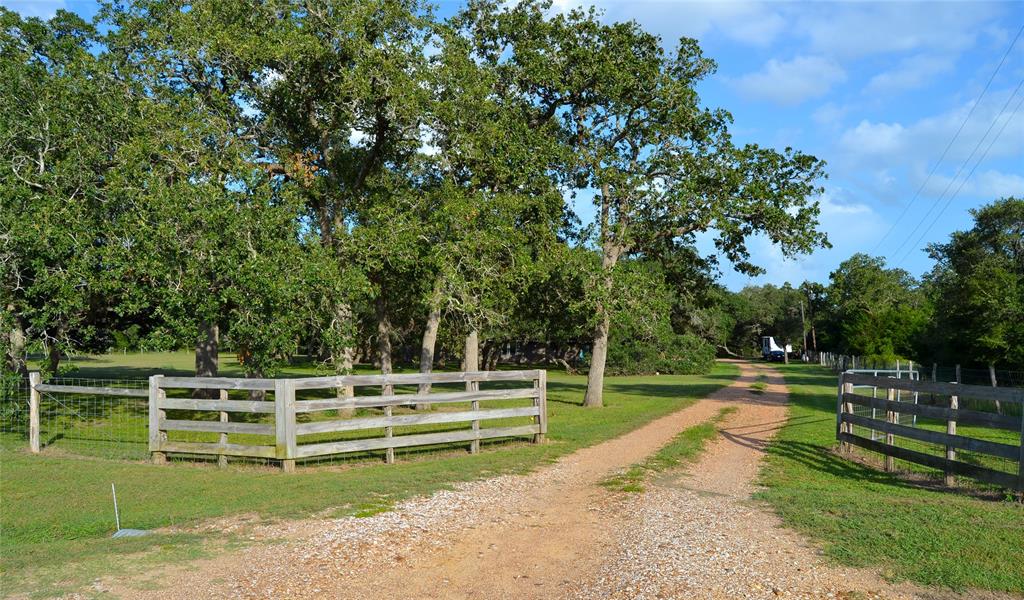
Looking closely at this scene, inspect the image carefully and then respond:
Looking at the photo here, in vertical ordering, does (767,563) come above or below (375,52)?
below

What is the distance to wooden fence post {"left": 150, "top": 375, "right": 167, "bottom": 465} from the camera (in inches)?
464

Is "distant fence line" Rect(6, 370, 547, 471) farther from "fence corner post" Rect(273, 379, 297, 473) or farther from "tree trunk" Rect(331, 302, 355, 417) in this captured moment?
"tree trunk" Rect(331, 302, 355, 417)

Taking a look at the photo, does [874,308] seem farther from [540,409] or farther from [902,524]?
[902,524]

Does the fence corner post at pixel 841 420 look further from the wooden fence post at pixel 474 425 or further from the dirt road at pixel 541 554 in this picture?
the wooden fence post at pixel 474 425

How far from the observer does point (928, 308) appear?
5362 centimetres

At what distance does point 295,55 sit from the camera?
17.5 m

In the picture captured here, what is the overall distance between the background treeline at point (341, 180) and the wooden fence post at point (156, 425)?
10.6 feet

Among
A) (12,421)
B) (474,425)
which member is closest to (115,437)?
(12,421)

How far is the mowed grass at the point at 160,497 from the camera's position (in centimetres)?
652

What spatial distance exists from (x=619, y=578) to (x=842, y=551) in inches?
79.7

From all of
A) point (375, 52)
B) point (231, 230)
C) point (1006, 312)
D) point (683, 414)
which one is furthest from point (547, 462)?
point (1006, 312)

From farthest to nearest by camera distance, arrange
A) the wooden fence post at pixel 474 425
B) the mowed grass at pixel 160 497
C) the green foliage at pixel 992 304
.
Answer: the green foliage at pixel 992 304, the wooden fence post at pixel 474 425, the mowed grass at pixel 160 497

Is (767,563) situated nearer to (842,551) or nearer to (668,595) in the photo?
(842,551)

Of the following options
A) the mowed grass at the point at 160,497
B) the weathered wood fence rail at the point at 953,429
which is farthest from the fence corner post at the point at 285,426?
the weathered wood fence rail at the point at 953,429
